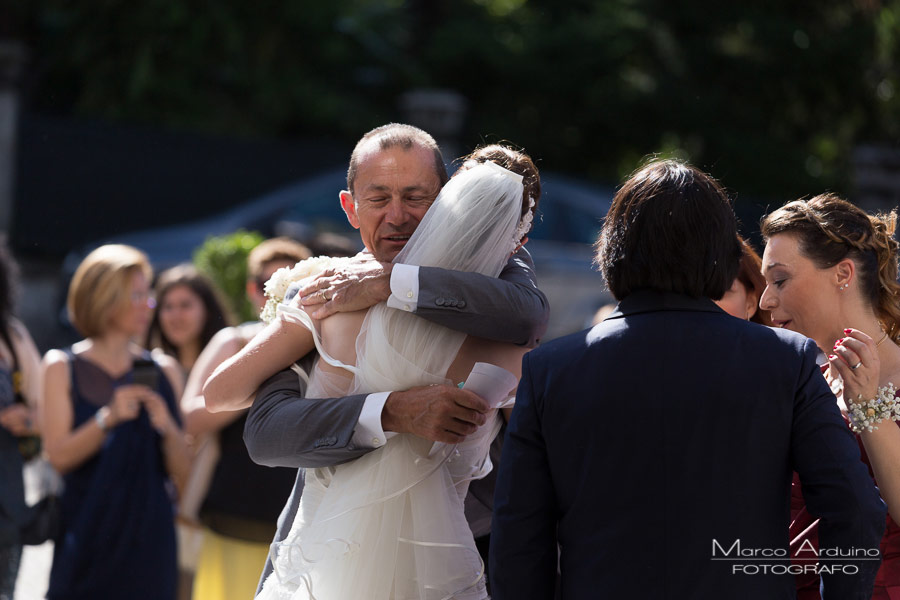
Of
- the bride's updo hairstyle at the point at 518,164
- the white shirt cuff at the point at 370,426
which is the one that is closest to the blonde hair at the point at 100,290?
the bride's updo hairstyle at the point at 518,164

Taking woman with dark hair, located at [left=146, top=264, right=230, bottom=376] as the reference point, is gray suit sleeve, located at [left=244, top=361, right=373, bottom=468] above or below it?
below

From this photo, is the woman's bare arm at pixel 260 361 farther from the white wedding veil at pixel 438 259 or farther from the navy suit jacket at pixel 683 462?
the navy suit jacket at pixel 683 462

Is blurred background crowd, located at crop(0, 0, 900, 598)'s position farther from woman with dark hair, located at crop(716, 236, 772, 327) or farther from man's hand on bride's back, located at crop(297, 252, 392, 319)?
man's hand on bride's back, located at crop(297, 252, 392, 319)

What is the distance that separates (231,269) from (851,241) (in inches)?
173

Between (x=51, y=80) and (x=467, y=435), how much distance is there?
1603 centimetres

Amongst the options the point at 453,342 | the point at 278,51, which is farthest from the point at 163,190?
the point at 453,342

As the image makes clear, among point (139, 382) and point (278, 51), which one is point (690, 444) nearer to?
point (139, 382)

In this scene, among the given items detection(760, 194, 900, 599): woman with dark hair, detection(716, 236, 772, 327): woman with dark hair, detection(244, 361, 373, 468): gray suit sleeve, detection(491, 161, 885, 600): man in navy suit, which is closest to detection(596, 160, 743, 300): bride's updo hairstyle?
detection(491, 161, 885, 600): man in navy suit

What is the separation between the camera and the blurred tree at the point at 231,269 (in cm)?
656

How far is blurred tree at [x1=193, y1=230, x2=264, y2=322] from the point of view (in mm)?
6562

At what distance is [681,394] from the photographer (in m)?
2.33

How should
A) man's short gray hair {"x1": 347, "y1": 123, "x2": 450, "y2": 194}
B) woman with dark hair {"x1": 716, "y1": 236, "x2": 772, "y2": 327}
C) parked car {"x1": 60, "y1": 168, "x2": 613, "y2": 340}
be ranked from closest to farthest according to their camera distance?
man's short gray hair {"x1": 347, "y1": 123, "x2": 450, "y2": 194} → woman with dark hair {"x1": 716, "y1": 236, "x2": 772, "y2": 327} → parked car {"x1": 60, "y1": 168, "x2": 613, "y2": 340}

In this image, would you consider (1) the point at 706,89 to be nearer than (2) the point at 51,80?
No

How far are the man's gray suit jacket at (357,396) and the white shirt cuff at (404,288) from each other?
13mm
